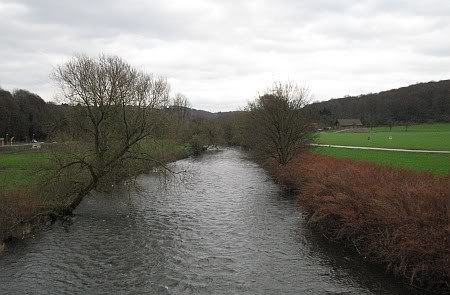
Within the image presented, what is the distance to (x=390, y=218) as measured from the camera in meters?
14.3

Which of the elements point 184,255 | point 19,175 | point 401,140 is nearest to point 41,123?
point 19,175

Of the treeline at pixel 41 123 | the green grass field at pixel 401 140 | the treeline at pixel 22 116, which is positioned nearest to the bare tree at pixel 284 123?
the green grass field at pixel 401 140

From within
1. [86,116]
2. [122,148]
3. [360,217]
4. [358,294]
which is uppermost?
[86,116]

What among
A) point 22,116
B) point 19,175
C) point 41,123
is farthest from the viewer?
point 22,116

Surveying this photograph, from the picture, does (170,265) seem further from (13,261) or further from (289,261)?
(13,261)

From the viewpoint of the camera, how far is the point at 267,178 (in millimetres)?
39156

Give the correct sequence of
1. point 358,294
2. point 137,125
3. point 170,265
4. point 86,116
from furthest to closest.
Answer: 1. point 86,116
2. point 137,125
3. point 170,265
4. point 358,294

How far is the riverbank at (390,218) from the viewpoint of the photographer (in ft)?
41.1

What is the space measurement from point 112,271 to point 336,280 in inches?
335

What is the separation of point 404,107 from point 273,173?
124 meters

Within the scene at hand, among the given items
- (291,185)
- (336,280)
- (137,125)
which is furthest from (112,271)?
(291,185)

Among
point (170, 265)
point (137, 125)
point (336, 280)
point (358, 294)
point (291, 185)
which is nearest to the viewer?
point (358, 294)

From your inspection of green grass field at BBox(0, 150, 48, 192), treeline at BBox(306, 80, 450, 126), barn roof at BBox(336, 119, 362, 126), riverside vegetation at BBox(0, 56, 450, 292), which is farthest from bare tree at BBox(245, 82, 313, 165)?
barn roof at BBox(336, 119, 362, 126)

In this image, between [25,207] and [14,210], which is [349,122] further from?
[14,210]
